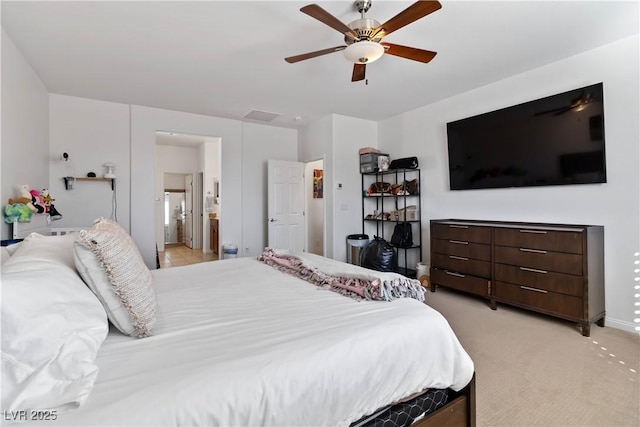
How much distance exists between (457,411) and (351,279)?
0.77m

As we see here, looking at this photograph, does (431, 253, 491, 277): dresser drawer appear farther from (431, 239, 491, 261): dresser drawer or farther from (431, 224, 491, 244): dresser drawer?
A: (431, 224, 491, 244): dresser drawer

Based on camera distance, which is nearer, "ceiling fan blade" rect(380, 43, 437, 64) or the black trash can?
"ceiling fan blade" rect(380, 43, 437, 64)

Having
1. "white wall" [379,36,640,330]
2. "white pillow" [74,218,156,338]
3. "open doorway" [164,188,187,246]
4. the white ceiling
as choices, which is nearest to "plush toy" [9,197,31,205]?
the white ceiling

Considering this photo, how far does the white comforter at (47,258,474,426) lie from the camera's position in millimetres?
806

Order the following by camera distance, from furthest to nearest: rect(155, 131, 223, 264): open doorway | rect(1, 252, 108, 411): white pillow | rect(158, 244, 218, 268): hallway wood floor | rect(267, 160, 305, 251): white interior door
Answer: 1. rect(155, 131, 223, 264): open doorway
2. rect(158, 244, 218, 268): hallway wood floor
3. rect(267, 160, 305, 251): white interior door
4. rect(1, 252, 108, 411): white pillow

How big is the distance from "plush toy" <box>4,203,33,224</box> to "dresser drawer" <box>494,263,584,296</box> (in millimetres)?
4460

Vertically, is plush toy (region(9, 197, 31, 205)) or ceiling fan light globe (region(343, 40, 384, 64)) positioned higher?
ceiling fan light globe (region(343, 40, 384, 64))

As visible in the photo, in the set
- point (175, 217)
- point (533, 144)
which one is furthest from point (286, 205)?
point (175, 217)

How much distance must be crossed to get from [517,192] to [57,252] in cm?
406

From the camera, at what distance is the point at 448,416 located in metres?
1.31

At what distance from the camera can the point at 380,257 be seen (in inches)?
164

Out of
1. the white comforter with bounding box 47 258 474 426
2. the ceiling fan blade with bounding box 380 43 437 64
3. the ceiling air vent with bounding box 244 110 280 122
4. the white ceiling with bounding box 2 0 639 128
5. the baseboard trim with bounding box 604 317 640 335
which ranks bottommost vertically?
the baseboard trim with bounding box 604 317 640 335

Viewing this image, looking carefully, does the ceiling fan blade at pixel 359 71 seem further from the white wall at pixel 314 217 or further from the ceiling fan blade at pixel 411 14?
the white wall at pixel 314 217

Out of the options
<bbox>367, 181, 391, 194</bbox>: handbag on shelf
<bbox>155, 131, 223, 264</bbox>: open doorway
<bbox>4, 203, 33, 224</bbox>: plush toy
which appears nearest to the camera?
<bbox>4, 203, 33, 224</bbox>: plush toy
